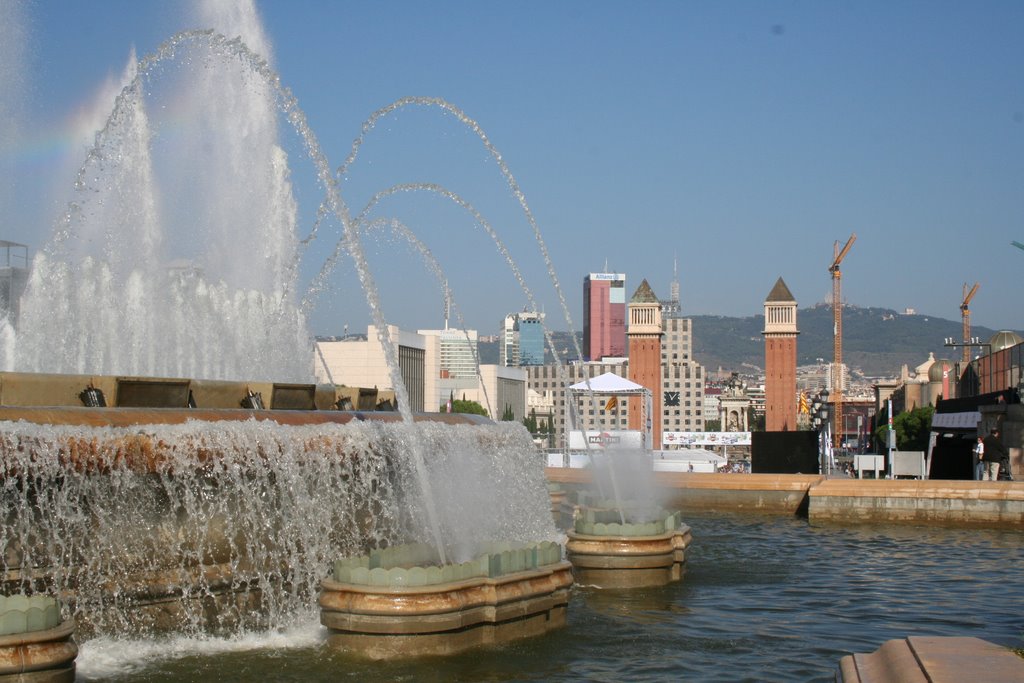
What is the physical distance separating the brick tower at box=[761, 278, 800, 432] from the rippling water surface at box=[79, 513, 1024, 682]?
7698 centimetres

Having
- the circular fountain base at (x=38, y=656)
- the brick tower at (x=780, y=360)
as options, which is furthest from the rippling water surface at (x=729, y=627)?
the brick tower at (x=780, y=360)

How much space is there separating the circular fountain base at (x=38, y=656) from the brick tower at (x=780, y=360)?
88.0 meters

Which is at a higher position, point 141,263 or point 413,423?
point 141,263

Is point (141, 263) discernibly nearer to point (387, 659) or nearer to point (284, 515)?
point (284, 515)

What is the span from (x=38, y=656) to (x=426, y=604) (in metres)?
2.84

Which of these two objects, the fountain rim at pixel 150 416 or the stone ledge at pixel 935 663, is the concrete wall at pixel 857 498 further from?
the stone ledge at pixel 935 663

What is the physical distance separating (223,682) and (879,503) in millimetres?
16094

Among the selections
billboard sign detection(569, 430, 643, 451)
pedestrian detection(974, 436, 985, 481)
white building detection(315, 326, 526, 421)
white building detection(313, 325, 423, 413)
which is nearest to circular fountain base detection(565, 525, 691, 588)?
billboard sign detection(569, 430, 643, 451)

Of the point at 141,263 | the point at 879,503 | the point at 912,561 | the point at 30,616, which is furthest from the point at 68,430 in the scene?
the point at 879,503

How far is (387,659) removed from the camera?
8930 mm

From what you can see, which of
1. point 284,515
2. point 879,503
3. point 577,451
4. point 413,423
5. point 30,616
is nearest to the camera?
point 30,616

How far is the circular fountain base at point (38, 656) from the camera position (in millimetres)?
7234

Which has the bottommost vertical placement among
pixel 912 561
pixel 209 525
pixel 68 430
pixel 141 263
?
pixel 912 561

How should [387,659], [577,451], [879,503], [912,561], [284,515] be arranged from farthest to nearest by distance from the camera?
[577,451] → [879,503] → [912,561] → [284,515] → [387,659]
